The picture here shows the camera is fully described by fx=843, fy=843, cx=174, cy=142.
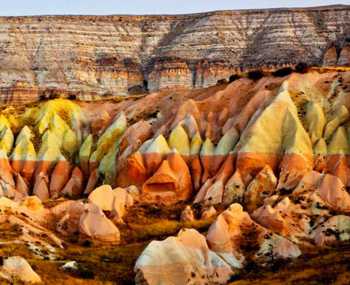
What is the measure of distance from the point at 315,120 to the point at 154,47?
333 ft

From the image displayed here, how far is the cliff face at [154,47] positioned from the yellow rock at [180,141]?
3115 inches

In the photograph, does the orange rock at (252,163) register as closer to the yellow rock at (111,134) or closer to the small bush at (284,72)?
the small bush at (284,72)

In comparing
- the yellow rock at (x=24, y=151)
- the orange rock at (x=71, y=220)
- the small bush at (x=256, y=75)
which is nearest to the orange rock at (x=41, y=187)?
the yellow rock at (x=24, y=151)

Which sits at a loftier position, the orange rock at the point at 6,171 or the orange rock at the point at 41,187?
the orange rock at the point at 6,171

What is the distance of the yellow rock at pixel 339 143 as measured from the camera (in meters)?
64.9

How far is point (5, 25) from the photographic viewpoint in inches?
6481

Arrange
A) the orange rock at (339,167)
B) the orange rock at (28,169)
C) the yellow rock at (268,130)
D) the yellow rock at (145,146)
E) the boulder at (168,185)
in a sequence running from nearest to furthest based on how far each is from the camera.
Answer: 1. the orange rock at (339,167)
2. the yellow rock at (268,130)
3. the boulder at (168,185)
4. the yellow rock at (145,146)
5. the orange rock at (28,169)

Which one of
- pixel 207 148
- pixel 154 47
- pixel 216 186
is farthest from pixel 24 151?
pixel 154 47

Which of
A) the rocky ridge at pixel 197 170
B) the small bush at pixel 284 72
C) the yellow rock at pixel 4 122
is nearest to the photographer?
the rocky ridge at pixel 197 170

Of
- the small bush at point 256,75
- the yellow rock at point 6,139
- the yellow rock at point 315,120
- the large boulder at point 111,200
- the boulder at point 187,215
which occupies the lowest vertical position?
the boulder at point 187,215

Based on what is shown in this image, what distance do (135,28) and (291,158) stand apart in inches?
4332

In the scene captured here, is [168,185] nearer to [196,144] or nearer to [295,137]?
[196,144]

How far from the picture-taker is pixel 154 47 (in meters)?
167

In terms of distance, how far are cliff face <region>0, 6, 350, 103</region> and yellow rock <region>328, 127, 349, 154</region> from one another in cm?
8326
